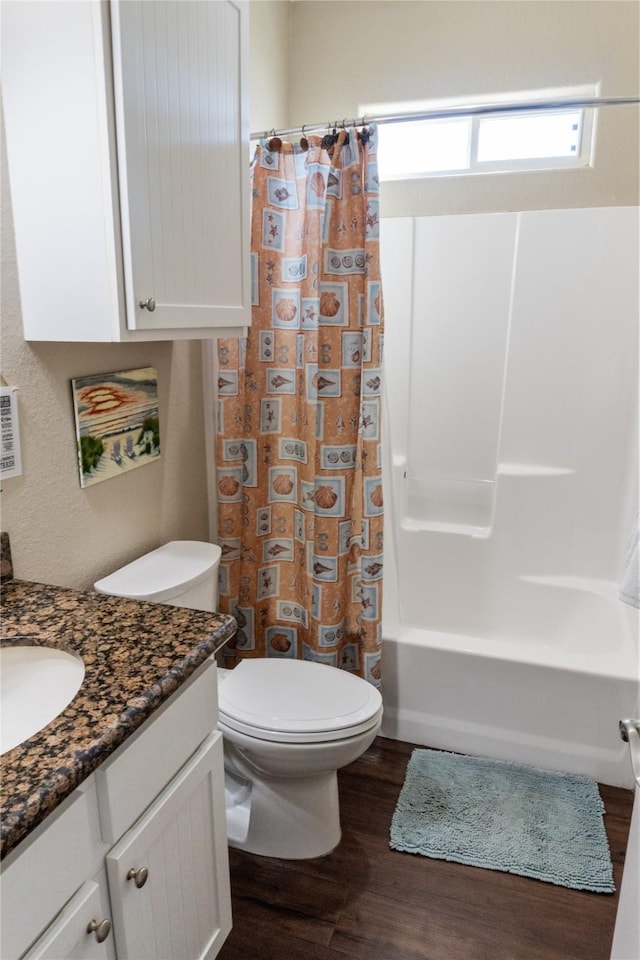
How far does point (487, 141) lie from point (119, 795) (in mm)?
2684

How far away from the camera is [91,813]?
0.97 m

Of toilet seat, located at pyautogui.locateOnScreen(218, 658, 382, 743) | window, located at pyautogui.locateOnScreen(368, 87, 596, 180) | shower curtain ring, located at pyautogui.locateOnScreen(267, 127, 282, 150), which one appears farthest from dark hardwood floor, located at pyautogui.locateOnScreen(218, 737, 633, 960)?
window, located at pyautogui.locateOnScreen(368, 87, 596, 180)

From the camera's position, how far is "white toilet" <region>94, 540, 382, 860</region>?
65.9 inches

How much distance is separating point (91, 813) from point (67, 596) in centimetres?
53

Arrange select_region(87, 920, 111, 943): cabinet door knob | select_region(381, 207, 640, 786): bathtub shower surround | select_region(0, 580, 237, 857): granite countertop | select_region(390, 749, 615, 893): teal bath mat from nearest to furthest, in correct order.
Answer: select_region(0, 580, 237, 857): granite countertop < select_region(87, 920, 111, 943): cabinet door knob < select_region(390, 749, 615, 893): teal bath mat < select_region(381, 207, 640, 786): bathtub shower surround

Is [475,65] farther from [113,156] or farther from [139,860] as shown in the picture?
[139,860]

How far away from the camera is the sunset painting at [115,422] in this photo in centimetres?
160

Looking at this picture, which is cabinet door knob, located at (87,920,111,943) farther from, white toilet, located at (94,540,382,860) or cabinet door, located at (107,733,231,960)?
white toilet, located at (94,540,382,860)

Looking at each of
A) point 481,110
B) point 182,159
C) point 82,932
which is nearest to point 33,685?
point 82,932

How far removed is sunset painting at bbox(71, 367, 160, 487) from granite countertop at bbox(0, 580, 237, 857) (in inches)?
14.4

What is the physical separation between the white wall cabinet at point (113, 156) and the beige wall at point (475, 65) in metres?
1.31

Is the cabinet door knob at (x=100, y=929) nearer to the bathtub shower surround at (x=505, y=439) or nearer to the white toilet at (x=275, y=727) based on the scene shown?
the white toilet at (x=275, y=727)

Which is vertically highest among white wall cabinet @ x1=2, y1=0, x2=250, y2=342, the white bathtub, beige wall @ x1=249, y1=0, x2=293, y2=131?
beige wall @ x1=249, y1=0, x2=293, y2=131

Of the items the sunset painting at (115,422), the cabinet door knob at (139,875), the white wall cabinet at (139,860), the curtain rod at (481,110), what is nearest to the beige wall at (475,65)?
the curtain rod at (481,110)
